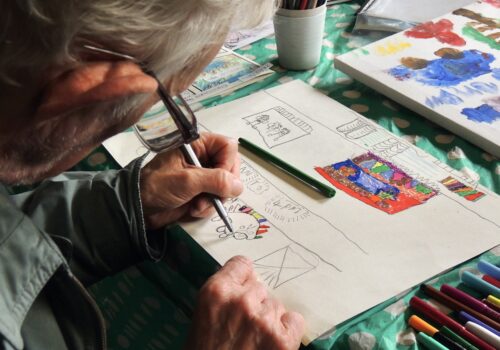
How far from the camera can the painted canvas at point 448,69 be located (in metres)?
0.79

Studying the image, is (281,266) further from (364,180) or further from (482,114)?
(482,114)

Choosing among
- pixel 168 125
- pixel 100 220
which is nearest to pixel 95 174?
pixel 100 220

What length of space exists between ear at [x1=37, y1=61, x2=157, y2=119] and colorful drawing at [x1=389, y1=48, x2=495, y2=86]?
592mm

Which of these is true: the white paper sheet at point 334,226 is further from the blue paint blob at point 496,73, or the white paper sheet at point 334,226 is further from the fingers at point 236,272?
the blue paint blob at point 496,73

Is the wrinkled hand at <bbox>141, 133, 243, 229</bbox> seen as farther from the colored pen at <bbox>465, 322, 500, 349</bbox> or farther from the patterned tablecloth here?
the colored pen at <bbox>465, 322, 500, 349</bbox>

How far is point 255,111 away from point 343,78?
→ 0.62 ft

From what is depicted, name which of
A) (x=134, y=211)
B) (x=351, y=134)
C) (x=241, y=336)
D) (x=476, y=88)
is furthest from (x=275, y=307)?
(x=476, y=88)

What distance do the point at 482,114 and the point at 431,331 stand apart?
15.9 inches

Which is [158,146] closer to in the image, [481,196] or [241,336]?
[241,336]

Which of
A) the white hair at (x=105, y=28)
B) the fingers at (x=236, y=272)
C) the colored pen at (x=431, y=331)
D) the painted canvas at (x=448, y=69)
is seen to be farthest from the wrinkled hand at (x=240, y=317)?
the painted canvas at (x=448, y=69)

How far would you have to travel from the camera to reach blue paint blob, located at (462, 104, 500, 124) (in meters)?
0.78

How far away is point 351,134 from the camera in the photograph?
0.81m

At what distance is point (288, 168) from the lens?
74cm

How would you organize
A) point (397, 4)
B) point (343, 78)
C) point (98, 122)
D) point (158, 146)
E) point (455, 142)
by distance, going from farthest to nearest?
point (397, 4) < point (343, 78) < point (455, 142) < point (158, 146) < point (98, 122)
